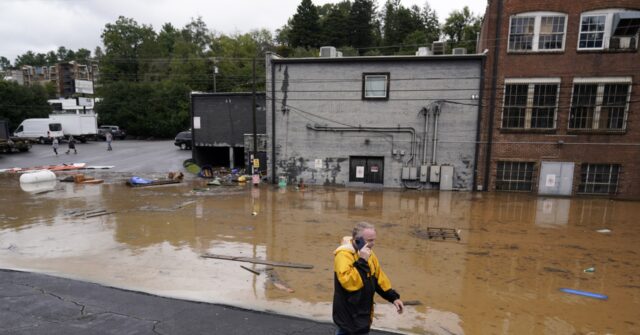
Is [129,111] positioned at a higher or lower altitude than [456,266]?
higher


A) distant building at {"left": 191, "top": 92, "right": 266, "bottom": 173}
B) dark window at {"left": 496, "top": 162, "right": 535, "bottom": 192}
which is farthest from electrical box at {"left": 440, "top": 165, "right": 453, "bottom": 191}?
distant building at {"left": 191, "top": 92, "right": 266, "bottom": 173}

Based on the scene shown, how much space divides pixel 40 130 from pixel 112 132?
8.81 m

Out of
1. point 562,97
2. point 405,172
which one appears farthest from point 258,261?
point 562,97

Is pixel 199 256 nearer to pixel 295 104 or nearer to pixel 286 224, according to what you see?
pixel 286 224

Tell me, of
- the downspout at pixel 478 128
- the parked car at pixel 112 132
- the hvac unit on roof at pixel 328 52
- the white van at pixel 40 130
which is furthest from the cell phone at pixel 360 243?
the parked car at pixel 112 132

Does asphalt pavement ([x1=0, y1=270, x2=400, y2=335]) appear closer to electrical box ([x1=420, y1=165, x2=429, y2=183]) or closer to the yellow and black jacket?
the yellow and black jacket

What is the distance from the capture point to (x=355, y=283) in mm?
3736

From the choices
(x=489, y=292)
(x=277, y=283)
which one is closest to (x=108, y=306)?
(x=277, y=283)

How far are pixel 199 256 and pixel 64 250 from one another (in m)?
3.78

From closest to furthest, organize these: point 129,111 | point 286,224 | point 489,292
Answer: point 489,292, point 286,224, point 129,111

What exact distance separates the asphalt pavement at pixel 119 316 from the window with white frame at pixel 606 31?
780 inches

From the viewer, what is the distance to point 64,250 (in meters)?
10.2

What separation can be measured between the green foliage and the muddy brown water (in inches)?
1489

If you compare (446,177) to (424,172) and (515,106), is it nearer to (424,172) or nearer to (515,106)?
(424,172)
